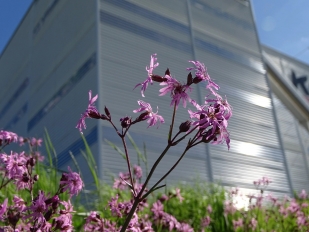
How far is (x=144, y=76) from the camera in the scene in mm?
13820

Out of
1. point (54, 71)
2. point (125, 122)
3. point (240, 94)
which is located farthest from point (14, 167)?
point (240, 94)

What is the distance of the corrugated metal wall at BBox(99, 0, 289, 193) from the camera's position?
42.3 feet

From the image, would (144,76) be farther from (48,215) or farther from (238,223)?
(48,215)

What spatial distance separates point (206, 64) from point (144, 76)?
379 centimetres

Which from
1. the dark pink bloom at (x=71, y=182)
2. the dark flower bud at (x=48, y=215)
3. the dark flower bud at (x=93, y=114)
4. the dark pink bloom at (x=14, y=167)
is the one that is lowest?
the dark flower bud at (x=48, y=215)

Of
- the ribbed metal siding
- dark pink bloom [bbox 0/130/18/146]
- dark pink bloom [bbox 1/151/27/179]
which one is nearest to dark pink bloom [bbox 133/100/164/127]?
dark pink bloom [bbox 1/151/27/179]

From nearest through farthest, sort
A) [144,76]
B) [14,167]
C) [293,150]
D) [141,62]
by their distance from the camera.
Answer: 1. [14,167]
2. [144,76]
3. [141,62]
4. [293,150]

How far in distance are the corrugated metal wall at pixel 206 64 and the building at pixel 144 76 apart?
4cm

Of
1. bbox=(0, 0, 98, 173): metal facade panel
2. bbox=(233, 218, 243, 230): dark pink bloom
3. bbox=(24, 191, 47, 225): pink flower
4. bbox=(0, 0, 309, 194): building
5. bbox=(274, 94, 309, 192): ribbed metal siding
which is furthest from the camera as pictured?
bbox=(274, 94, 309, 192): ribbed metal siding

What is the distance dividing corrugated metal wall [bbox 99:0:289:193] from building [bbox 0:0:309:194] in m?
0.04

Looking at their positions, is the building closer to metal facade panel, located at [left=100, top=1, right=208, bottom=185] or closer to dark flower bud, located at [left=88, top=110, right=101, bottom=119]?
metal facade panel, located at [left=100, top=1, right=208, bottom=185]

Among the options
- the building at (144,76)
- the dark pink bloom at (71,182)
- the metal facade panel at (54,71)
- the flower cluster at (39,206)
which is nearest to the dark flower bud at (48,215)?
the flower cluster at (39,206)

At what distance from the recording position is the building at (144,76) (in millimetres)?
12891

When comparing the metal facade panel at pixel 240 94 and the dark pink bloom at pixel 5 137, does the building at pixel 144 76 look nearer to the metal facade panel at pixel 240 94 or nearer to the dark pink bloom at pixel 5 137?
the metal facade panel at pixel 240 94
